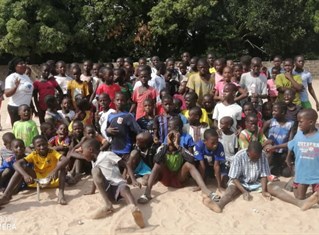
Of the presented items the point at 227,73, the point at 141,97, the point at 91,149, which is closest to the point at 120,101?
the point at 141,97

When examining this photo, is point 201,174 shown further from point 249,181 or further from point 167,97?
point 167,97

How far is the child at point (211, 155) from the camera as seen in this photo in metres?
5.08

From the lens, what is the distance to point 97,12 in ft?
61.9

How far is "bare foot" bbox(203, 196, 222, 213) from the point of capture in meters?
4.53

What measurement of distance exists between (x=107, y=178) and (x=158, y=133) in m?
1.20

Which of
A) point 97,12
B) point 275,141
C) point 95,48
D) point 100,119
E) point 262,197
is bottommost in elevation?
point 262,197

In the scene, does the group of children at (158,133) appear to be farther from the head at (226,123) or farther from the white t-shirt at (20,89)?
the white t-shirt at (20,89)

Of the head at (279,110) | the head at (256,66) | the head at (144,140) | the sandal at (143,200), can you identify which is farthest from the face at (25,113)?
the head at (256,66)

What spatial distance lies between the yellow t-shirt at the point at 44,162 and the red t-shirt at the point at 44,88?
1867 millimetres

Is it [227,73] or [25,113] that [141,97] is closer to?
[227,73]

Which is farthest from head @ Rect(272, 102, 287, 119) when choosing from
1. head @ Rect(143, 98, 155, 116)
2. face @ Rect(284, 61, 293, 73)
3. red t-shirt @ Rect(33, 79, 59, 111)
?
red t-shirt @ Rect(33, 79, 59, 111)

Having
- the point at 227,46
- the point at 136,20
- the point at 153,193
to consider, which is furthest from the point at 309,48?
the point at 153,193

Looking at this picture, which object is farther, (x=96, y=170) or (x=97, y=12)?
(x=97, y=12)

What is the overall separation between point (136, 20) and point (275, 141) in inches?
605
